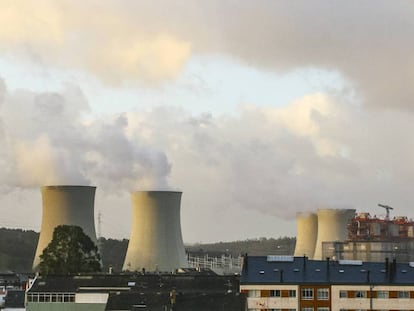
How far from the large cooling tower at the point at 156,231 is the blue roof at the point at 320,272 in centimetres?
1484

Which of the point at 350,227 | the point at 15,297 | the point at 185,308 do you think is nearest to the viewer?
the point at 185,308

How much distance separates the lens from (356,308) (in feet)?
129

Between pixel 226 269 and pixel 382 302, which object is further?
pixel 226 269

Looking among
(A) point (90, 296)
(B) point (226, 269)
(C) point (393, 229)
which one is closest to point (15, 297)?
(A) point (90, 296)

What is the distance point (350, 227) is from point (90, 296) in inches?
2427

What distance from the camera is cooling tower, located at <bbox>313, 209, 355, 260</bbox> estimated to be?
7581cm

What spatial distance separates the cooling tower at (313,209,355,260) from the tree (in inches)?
1077

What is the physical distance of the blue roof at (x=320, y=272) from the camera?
131ft

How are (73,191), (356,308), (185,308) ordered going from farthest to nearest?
(73,191) < (356,308) < (185,308)

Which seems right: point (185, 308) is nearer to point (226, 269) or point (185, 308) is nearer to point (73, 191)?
point (73, 191)

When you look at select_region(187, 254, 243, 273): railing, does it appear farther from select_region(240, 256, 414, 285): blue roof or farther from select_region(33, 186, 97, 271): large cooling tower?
select_region(240, 256, 414, 285): blue roof

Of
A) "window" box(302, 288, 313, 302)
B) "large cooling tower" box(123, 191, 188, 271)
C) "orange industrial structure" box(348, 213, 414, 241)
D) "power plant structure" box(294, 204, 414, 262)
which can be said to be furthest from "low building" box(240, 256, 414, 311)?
"orange industrial structure" box(348, 213, 414, 241)

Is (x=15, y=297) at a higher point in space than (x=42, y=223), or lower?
lower

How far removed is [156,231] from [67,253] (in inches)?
Result: 235
